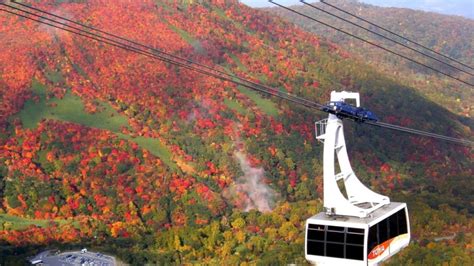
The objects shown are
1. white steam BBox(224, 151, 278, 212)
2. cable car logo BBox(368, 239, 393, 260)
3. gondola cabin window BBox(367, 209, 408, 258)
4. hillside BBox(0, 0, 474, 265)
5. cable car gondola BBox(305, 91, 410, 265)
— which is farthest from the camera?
white steam BBox(224, 151, 278, 212)

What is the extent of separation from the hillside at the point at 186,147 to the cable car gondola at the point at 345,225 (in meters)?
32.3

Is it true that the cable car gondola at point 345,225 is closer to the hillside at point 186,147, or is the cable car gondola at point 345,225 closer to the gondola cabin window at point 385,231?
the gondola cabin window at point 385,231

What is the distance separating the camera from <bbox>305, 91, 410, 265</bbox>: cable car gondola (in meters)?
31.1

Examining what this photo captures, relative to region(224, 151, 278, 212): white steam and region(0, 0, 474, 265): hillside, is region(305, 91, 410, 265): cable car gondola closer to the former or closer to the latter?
region(0, 0, 474, 265): hillside

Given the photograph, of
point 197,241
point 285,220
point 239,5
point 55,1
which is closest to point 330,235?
point 197,241

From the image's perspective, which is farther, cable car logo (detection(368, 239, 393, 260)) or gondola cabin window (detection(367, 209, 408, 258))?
gondola cabin window (detection(367, 209, 408, 258))

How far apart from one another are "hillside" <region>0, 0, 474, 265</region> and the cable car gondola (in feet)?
106

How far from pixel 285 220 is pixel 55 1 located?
8740 centimetres

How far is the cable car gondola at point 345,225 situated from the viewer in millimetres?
31141

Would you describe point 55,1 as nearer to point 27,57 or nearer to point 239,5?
point 27,57

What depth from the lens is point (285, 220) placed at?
315 ft

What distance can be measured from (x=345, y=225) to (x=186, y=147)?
9061 centimetres

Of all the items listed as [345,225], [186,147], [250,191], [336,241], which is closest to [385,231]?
[345,225]

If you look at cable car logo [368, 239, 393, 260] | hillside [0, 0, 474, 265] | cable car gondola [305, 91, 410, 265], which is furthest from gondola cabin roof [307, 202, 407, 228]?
hillside [0, 0, 474, 265]
